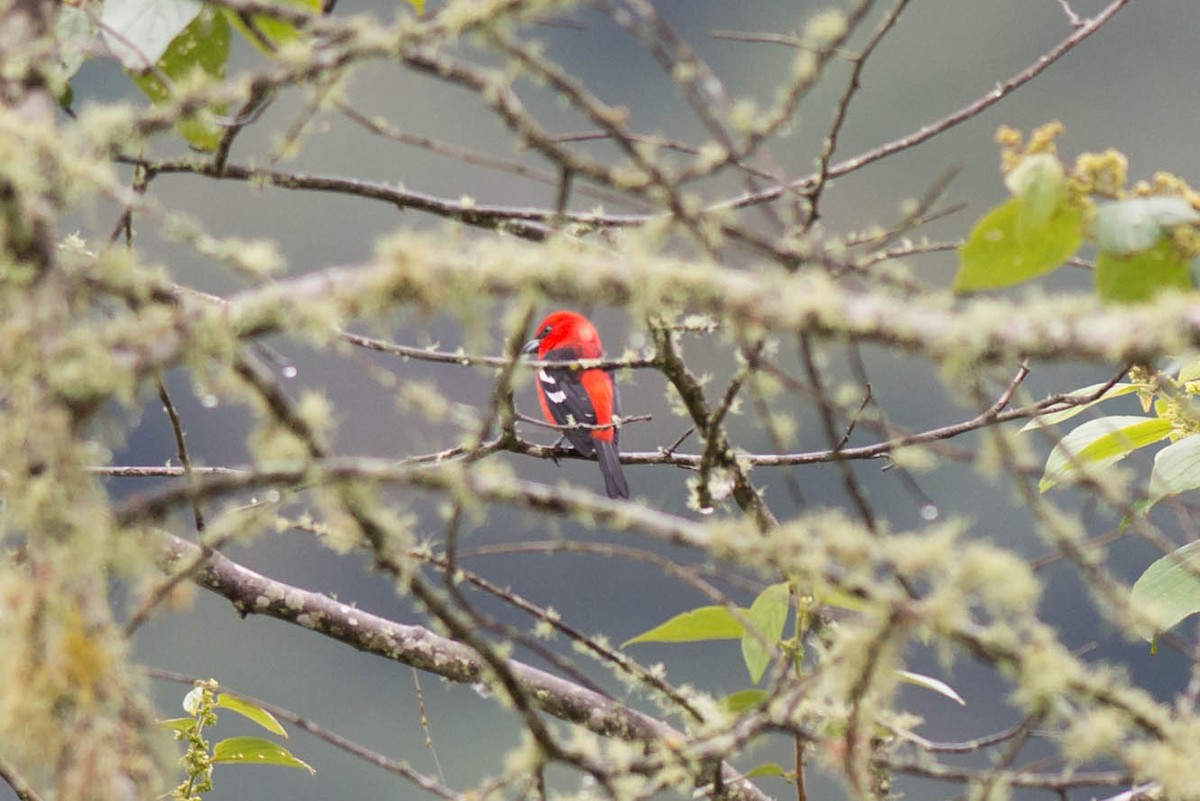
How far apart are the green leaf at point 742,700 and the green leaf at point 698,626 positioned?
53 millimetres

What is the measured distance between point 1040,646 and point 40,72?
71cm

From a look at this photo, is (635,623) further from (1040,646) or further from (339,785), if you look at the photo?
(1040,646)

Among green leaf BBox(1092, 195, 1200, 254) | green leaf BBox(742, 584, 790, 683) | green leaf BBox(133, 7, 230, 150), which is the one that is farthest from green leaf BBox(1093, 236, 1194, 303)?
green leaf BBox(133, 7, 230, 150)

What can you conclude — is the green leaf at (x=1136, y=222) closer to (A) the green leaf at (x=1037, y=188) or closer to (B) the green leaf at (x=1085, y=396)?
(A) the green leaf at (x=1037, y=188)

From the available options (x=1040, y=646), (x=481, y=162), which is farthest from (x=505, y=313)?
(x=1040, y=646)

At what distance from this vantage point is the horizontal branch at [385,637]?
5.45 feet

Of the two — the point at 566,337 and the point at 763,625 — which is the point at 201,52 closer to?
the point at 763,625

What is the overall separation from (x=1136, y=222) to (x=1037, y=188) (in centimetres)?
7

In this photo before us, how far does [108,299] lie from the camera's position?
0.85m

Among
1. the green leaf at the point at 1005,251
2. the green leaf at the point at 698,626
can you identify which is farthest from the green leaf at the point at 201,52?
the green leaf at the point at 1005,251

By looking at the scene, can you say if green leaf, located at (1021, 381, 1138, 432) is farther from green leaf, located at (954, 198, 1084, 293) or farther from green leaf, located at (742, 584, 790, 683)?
green leaf, located at (954, 198, 1084, 293)

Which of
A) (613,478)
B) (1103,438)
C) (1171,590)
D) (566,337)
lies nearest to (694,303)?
(1103,438)

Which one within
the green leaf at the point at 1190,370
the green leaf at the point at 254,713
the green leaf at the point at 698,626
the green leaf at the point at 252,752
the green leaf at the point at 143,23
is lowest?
the green leaf at the point at 698,626

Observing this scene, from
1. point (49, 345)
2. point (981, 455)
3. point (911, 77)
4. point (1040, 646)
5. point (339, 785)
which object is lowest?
point (1040, 646)
